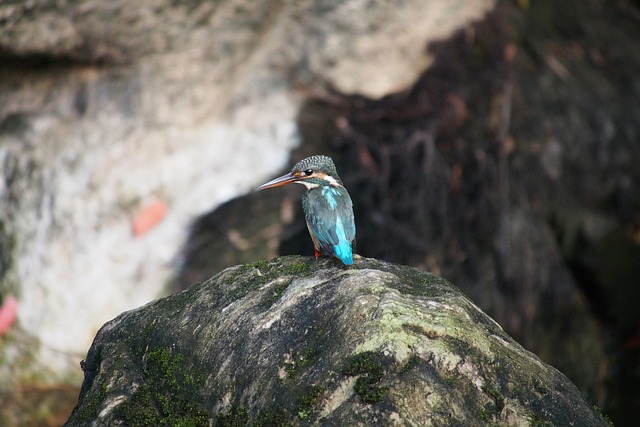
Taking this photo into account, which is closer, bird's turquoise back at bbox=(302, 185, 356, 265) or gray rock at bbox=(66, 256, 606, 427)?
gray rock at bbox=(66, 256, 606, 427)

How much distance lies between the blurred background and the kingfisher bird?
2.01 metres

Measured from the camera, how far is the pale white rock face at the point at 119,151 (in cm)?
648

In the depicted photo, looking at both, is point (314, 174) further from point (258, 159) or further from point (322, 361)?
point (258, 159)

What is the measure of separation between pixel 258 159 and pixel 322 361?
4.18m

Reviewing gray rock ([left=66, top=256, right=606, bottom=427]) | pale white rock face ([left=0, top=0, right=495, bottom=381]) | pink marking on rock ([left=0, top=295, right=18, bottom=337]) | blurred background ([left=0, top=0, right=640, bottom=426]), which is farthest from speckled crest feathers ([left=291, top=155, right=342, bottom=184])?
pink marking on rock ([left=0, top=295, right=18, bottom=337])

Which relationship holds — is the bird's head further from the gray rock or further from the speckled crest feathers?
the gray rock

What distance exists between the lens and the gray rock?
101 inches

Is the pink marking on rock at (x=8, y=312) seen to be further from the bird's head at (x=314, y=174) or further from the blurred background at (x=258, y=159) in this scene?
the bird's head at (x=314, y=174)

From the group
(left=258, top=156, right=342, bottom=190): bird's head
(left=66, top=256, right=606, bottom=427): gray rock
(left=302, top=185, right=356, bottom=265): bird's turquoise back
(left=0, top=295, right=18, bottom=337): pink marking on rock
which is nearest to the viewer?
(left=66, top=256, right=606, bottom=427): gray rock

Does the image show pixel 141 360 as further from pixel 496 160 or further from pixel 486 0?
pixel 486 0

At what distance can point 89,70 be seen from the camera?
655cm

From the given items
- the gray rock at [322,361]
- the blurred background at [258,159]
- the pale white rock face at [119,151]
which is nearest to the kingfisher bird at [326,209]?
the gray rock at [322,361]

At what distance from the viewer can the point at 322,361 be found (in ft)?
8.87

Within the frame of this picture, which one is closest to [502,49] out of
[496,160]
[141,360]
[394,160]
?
[496,160]
